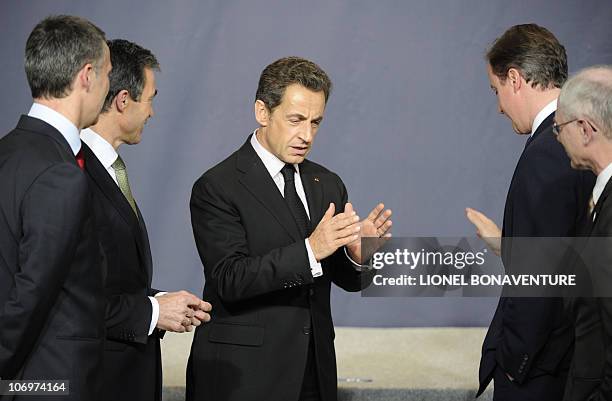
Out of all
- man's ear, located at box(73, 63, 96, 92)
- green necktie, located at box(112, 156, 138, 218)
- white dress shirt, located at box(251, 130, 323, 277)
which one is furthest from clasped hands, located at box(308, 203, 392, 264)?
man's ear, located at box(73, 63, 96, 92)

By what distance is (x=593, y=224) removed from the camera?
6.90 feet

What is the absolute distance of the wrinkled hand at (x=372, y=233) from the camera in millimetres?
2770

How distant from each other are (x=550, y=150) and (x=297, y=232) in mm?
787

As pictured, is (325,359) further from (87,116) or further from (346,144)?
(346,144)

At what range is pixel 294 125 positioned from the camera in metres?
2.80

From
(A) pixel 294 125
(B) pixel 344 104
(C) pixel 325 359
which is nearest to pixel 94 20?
(B) pixel 344 104

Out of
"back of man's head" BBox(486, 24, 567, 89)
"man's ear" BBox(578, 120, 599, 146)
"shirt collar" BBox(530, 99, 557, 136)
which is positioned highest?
"back of man's head" BBox(486, 24, 567, 89)

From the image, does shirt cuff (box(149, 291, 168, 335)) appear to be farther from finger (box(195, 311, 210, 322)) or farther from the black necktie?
the black necktie

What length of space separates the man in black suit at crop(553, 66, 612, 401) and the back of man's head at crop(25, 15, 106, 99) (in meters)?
1.17

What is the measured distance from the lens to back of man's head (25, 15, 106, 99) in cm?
207

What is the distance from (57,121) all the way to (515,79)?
1408 millimetres

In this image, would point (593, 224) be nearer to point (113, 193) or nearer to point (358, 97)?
point (113, 193)

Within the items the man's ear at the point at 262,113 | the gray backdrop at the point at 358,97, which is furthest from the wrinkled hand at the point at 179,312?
the gray backdrop at the point at 358,97

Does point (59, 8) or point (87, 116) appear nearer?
point (87, 116)
